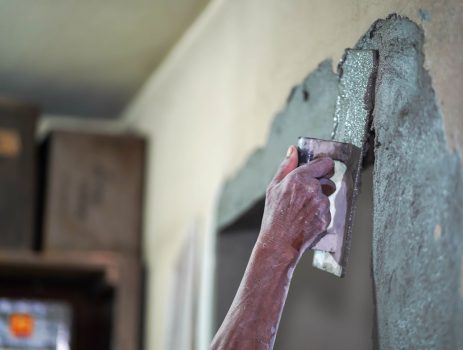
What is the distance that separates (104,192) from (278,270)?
8.10 ft

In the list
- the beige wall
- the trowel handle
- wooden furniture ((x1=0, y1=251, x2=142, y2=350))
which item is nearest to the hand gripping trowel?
the trowel handle

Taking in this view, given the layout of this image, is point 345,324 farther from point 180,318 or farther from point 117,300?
point 117,300

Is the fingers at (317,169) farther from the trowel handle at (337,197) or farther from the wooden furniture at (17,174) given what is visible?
the wooden furniture at (17,174)

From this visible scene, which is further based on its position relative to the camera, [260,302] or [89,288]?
[89,288]

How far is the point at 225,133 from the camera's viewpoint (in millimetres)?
3271

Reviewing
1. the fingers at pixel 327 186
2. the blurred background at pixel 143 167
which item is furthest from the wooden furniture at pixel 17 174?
the fingers at pixel 327 186

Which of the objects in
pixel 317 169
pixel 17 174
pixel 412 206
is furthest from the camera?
pixel 17 174

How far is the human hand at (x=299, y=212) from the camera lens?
6.27 feet

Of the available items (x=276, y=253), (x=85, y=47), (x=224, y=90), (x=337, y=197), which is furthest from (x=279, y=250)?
(x=85, y=47)

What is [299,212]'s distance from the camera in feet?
6.28

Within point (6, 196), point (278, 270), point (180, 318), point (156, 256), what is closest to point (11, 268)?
point (6, 196)

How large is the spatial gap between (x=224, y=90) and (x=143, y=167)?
1.12m

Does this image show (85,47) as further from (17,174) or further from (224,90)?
(224,90)

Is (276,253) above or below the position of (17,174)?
below
